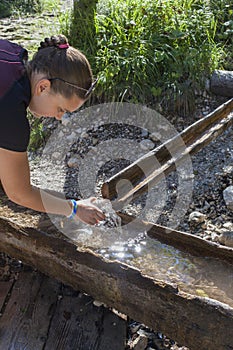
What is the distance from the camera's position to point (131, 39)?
504cm

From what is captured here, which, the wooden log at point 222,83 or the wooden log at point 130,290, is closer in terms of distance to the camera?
the wooden log at point 130,290

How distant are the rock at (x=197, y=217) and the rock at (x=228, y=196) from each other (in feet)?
0.70

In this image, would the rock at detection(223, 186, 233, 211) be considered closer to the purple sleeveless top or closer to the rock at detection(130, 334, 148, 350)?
the rock at detection(130, 334, 148, 350)

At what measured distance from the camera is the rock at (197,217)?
3686 millimetres

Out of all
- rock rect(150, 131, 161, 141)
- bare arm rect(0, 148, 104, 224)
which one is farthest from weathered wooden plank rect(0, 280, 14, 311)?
rock rect(150, 131, 161, 141)

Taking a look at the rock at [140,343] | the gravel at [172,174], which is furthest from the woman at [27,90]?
the gravel at [172,174]

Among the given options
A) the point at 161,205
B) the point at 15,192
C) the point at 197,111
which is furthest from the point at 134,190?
the point at 197,111

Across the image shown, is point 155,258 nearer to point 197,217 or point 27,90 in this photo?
point 197,217

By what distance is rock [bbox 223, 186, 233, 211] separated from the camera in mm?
3791

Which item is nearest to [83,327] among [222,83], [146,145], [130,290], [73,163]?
[130,290]

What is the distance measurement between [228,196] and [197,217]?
1.06ft

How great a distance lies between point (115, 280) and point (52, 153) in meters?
2.41

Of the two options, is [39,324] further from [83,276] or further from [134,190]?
[134,190]

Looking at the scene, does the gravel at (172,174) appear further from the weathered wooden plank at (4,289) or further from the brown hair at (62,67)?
the brown hair at (62,67)
